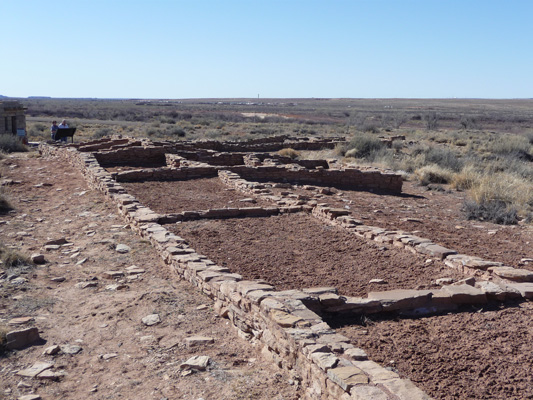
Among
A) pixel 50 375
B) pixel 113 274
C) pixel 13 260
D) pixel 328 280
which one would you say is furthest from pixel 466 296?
pixel 13 260

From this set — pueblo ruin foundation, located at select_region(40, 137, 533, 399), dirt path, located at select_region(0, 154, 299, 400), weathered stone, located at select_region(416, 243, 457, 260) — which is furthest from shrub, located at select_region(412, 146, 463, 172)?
dirt path, located at select_region(0, 154, 299, 400)

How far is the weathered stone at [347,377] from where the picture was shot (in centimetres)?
340

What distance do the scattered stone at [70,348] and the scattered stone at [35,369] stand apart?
0.27 metres

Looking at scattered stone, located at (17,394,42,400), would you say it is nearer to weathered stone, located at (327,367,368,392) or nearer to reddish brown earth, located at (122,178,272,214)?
weathered stone, located at (327,367,368,392)

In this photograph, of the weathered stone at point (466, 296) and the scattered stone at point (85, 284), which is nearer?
the weathered stone at point (466, 296)

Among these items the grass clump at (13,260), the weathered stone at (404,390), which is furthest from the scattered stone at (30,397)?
the grass clump at (13,260)

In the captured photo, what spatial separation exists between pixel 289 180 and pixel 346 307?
9.29 meters

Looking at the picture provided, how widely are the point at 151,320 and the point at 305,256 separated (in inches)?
102

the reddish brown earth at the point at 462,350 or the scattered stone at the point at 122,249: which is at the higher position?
the scattered stone at the point at 122,249

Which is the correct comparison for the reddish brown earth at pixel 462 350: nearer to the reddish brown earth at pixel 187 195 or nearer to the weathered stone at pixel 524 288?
the weathered stone at pixel 524 288

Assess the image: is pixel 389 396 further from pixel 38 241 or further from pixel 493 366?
pixel 38 241

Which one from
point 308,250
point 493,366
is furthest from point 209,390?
point 308,250

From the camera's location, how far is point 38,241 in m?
8.16

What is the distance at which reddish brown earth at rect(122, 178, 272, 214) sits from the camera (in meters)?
10.4
